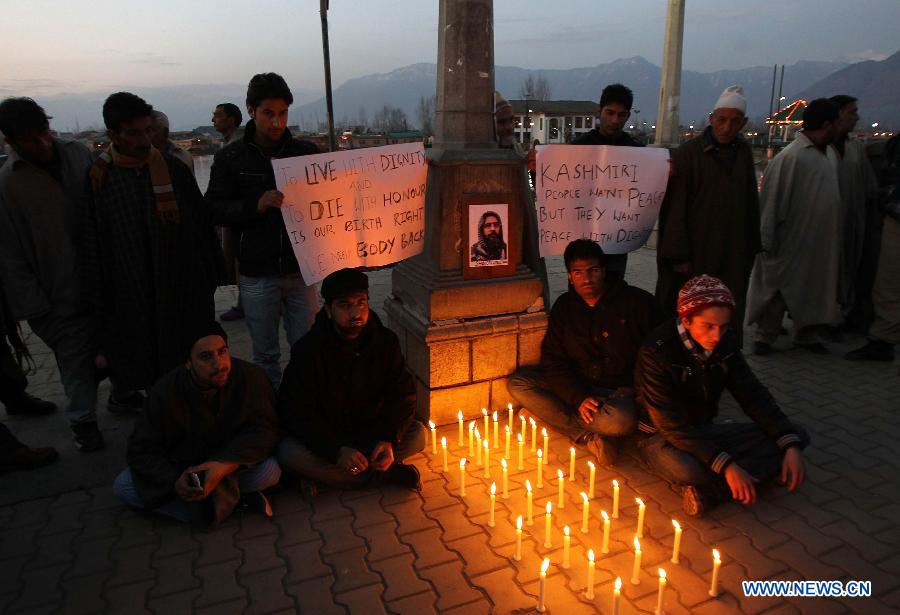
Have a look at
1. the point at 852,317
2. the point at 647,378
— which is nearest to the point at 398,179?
the point at 647,378

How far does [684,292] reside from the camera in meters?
3.25

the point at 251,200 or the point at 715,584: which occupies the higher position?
the point at 251,200

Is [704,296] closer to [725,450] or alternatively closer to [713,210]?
[725,450]

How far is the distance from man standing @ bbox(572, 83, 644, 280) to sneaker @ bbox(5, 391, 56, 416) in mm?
4766

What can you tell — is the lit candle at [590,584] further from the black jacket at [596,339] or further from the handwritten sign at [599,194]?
the handwritten sign at [599,194]

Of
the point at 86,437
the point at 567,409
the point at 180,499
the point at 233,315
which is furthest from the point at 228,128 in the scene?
the point at 567,409

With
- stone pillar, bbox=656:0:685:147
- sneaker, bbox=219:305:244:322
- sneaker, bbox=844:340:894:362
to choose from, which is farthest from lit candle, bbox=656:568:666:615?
stone pillar, bbox=656:0:685:147

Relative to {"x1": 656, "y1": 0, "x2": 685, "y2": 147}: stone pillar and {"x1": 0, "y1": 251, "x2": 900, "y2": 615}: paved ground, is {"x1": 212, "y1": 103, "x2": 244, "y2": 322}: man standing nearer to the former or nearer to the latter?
{"x1": 0, "y1": 251, "x2": 900, "y2": 615}: paved ground

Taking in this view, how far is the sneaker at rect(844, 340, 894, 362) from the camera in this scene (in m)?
5.61

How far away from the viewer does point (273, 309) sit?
404cm

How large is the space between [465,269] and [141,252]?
2.20m

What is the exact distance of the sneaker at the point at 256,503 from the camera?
3303mm

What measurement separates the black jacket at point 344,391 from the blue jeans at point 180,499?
253mm

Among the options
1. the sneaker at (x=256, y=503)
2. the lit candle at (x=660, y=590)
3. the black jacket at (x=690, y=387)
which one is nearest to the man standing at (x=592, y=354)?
the black jacket at (x=690, y=387)
